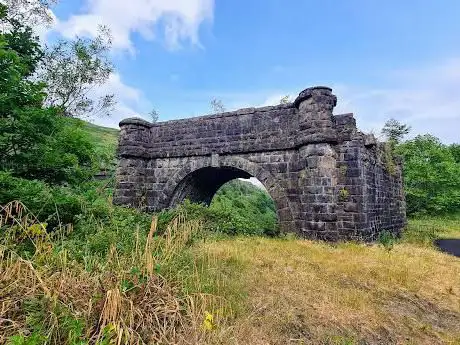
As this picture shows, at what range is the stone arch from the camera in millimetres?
10080

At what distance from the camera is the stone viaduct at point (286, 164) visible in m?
9.13

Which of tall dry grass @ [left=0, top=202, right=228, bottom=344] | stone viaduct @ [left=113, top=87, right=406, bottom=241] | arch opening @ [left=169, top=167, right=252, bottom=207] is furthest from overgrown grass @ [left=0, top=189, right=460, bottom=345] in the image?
arch opening @ [left=169, top=167, right=252, bottom=207]

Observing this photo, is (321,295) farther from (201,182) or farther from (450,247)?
(450,247)

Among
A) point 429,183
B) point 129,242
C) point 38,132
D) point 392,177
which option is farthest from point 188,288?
point 429,183

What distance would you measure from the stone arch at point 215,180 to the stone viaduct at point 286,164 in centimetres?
3

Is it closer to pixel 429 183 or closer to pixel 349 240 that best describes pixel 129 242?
pixel 349 240

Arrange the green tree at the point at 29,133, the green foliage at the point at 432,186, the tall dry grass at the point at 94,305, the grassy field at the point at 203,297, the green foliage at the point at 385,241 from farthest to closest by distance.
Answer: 1. the green foliage at the point at 432,186
2. the green foliage at the point at 385,241
3. the green tree at the point at 29,133
4. the grassy field at the point at 203,297
5. the tall dry grass at the point at 94,305

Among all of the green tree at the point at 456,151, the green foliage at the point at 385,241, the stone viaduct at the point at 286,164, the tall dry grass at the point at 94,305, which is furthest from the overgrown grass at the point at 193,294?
the green tree at the point at 456,151

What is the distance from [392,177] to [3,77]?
12.4 metres

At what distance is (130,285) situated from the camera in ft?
10.8

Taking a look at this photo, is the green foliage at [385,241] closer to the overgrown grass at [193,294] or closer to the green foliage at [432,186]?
the overgrown grass at [193,294]

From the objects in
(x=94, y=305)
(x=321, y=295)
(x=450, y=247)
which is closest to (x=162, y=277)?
(x=94, y=305)

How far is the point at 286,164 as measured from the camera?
10148 mm

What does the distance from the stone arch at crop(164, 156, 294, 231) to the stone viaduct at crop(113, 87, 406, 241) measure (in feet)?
0.10
